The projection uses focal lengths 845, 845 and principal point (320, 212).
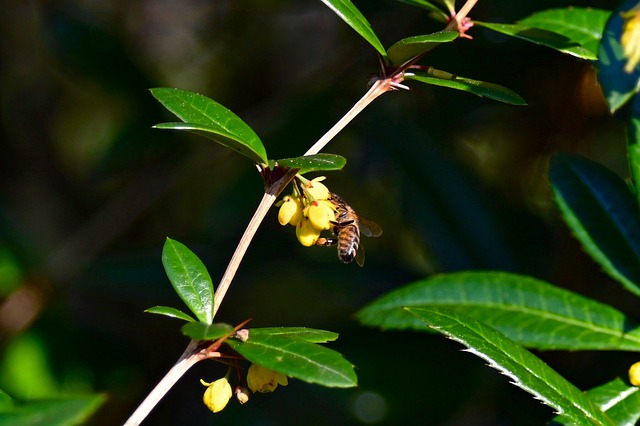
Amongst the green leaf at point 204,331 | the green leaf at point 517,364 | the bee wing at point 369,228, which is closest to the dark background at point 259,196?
the bee wing at point 369,228

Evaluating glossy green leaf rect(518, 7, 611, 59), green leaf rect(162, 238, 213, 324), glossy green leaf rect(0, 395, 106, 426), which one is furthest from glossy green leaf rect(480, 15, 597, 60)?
glossy green leaf rect(0, 395, 106, 426)

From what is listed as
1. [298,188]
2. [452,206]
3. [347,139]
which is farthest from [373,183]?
[298,188]

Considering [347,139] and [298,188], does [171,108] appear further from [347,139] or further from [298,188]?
[347,139]

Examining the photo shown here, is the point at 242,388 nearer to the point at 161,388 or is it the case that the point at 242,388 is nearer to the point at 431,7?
the point at 161,388

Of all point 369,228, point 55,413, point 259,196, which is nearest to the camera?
point 55,413

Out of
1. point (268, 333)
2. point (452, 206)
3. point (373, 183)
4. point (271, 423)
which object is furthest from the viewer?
point (373, 183)

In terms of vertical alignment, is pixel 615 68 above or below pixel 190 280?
above

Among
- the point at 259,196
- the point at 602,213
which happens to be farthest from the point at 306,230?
the point at 259,196

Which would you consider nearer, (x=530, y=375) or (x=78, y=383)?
(x=530, y=375)
